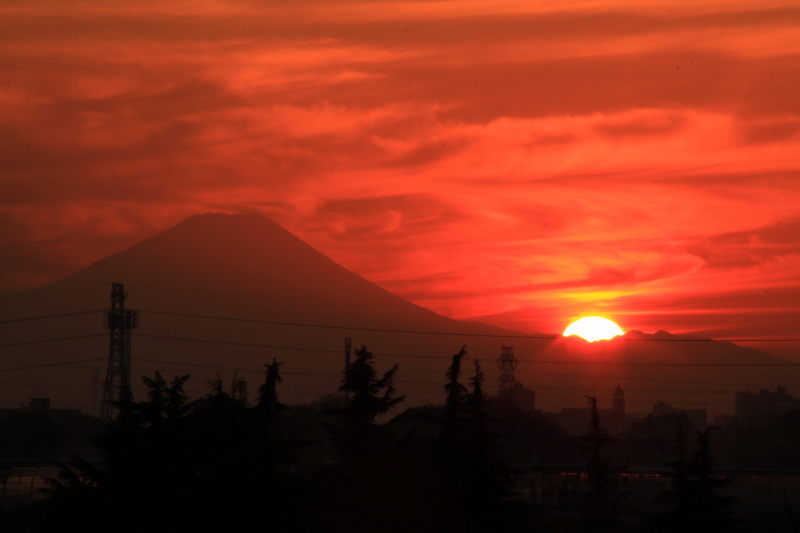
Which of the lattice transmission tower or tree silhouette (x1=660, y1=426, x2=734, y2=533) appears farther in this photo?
the lattice transmission tower

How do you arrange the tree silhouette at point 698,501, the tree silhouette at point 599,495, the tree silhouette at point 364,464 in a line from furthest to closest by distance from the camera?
the tree silhouette at point 698,501, the tree silhouette at point 599,495, the tree silhouette at point 364,464

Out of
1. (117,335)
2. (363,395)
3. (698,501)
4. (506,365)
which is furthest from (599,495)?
(506,365)

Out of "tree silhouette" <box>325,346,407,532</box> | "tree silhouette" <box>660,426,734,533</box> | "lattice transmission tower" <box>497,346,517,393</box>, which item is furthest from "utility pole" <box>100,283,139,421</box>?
"lattice transmission tower" <box>497,346,517,393</box>

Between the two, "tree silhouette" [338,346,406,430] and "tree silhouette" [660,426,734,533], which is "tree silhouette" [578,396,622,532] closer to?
"tree silhouette" [660,426,734,533]

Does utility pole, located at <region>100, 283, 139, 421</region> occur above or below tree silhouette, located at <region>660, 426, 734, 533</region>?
above

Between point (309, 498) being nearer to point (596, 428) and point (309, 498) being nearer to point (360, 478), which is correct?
point (360, 478)

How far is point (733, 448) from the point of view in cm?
16950

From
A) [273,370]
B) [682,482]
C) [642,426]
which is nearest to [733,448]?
[642,426]

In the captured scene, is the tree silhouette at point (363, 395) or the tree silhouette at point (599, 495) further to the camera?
the tree silhouette at point (599, 495)

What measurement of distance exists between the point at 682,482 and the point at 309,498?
46.9 feet

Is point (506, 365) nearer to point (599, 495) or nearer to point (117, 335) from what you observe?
point (117, 335)

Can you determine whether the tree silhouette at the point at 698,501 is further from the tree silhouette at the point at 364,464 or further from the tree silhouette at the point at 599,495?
the tree silhouette at the point at 364,464

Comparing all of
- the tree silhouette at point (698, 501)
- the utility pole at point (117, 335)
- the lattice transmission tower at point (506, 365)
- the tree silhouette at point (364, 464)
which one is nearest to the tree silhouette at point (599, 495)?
the tree silhouette at point (698, 501)

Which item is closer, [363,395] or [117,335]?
[363,395]
